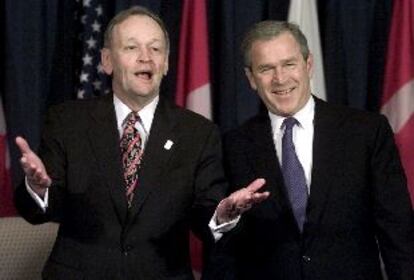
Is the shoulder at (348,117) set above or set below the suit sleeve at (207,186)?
above

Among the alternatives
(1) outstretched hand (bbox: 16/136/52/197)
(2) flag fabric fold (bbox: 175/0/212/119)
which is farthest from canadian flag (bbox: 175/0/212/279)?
(1) outstretched hand (bbox: 16/136/52/197)

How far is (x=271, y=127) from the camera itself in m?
1.98

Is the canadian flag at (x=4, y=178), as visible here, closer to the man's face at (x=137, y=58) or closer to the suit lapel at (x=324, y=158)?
the man's face at (x=137, y=58)

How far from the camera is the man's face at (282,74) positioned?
192 centimetres

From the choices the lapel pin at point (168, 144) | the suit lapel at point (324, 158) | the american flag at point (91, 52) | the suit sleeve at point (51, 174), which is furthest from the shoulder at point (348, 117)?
the american flag at point (91, 52)

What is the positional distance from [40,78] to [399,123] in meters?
1.51

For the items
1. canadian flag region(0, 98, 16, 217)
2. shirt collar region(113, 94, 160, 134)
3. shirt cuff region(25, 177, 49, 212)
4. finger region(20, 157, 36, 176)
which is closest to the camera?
finger region(20, 157, 36, 176)

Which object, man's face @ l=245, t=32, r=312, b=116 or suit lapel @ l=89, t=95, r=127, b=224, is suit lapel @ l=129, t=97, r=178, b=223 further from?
man's face @ l=245, t=32, r=312, b=116

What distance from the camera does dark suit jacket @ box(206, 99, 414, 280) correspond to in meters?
1.82

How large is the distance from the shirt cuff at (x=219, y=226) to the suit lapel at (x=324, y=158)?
9.0 inches

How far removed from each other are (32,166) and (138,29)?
1.95ft

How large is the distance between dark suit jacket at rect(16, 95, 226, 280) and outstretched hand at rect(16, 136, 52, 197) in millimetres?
131

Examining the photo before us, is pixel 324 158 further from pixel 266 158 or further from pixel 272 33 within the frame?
pixel 272 33

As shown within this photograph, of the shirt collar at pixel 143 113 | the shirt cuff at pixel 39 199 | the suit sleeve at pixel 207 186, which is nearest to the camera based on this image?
the shirt cuff at pixel 39 199
